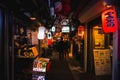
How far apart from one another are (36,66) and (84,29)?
10044 millimetres

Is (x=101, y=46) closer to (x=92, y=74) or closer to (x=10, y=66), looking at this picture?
(x=92, y=74)

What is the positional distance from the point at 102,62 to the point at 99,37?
6.28 feet

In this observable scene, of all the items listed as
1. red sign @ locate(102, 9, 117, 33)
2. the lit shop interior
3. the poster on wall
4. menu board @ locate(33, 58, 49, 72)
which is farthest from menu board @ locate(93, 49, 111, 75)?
menu board @ locate(33, 58, 49, 72)

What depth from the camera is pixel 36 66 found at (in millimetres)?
10055

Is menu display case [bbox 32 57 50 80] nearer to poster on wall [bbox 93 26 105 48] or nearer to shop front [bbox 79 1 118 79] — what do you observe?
shop front [bbox 79 1 118 79]

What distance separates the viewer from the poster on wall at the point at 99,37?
17.3 m

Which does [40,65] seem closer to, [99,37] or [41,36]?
[99,37]

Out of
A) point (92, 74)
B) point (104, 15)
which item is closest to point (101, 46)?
point (92, 74)

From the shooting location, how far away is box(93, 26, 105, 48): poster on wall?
680 inches

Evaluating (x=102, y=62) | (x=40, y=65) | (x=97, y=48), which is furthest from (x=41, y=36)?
(x=40, y=65)

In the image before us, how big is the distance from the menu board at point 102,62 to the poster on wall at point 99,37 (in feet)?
2.65

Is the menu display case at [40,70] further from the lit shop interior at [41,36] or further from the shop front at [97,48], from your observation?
the shop front at [97,48]

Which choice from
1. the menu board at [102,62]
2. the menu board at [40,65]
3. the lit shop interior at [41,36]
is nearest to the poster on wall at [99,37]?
the lit shop interior at [41,36]

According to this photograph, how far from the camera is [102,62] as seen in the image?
652 inches
